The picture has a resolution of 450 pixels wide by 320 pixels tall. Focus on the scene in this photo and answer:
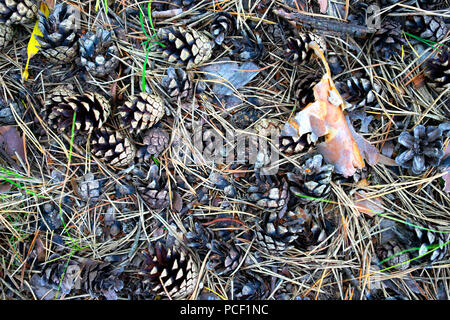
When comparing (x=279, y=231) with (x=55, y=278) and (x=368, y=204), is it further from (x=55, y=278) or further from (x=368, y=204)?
(x=55, y=278)

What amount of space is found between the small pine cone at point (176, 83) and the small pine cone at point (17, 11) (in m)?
0.83

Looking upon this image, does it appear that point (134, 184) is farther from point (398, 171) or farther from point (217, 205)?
point (398, 171)

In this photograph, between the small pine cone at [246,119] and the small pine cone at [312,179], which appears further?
the small pine cone at [246,119]

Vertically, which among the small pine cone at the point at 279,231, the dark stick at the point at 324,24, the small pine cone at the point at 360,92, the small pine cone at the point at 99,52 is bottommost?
the small pine cone at the point at 279,231

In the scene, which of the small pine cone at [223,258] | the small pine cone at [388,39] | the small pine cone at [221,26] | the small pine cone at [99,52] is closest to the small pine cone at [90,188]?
the small pine cone at [99,52]

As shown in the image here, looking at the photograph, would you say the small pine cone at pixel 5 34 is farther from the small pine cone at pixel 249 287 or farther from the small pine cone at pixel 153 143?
the small pine cone at pixel 249 287

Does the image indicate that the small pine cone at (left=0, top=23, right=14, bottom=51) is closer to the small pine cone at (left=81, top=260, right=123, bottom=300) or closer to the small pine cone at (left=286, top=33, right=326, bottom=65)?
the small pine cone at (left=81, top=260, right=123, bottom=300)

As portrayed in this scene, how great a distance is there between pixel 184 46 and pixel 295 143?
80 centimetres

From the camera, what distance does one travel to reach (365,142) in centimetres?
195

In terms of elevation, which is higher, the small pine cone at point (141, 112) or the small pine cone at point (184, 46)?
the small pine cone at point (184, 46)

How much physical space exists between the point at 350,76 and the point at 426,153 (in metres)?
0.60

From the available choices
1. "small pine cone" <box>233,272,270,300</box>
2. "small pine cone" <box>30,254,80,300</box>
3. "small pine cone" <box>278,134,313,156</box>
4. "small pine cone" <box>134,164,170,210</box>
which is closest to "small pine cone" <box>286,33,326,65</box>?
"small pine cone" <box>278,134,313,156</box>

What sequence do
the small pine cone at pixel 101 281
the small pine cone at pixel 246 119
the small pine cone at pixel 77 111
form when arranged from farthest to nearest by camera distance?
the small pine cone at pixel 246 119 → the small pine cone at pixel 101 281 → the small pine cone at pixel 77 111

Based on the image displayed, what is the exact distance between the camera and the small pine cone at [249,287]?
1.89 meters
